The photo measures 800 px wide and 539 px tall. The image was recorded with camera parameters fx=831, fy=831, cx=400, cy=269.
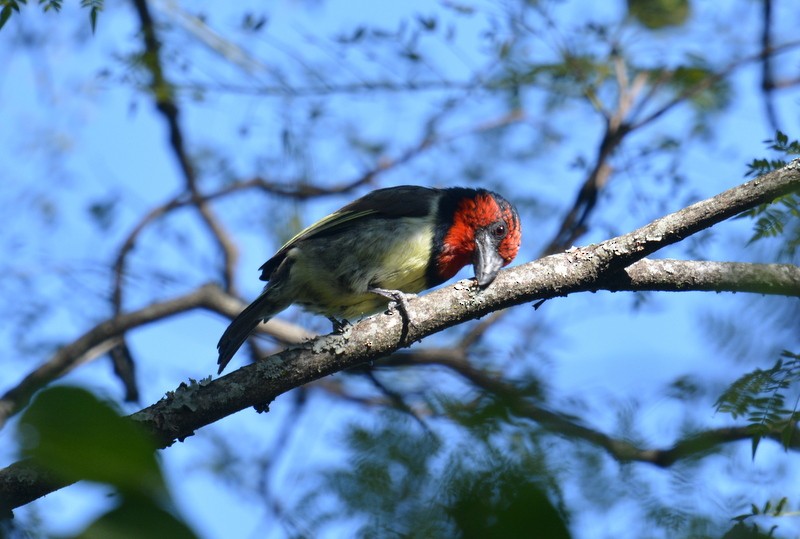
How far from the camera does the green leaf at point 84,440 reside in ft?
1.66

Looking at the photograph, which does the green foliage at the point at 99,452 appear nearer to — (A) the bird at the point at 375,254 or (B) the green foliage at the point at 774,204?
(B) the green foliage at the point at 774,204

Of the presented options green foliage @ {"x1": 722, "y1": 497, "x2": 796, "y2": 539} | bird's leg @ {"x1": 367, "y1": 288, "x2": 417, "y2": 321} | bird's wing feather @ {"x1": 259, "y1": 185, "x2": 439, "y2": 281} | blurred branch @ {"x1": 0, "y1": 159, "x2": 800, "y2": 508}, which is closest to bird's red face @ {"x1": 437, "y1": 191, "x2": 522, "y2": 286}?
bird's wing feather @ {"x1": 259, "y1": 185, "x2": 439, "y2": 281}

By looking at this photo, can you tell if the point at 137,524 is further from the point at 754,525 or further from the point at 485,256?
the point at 485,256

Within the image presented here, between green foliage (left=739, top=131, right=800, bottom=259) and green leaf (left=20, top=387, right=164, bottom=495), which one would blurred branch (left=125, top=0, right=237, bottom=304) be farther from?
green leaf (left=20, top=387, right=164, bottom=495)

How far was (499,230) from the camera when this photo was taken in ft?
14.1

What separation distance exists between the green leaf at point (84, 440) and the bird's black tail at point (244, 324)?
3.37m

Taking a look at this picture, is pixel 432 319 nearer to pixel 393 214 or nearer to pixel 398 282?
pixel 398 282

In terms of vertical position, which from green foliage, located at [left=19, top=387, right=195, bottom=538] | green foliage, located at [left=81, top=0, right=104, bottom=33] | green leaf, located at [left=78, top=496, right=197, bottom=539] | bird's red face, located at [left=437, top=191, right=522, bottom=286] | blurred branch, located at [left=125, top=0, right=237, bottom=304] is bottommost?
green leaf, located at [left=78, top=496, right=197, bottom=539]

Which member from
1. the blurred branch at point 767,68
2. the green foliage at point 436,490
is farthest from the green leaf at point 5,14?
the blurred branch at point 767,68

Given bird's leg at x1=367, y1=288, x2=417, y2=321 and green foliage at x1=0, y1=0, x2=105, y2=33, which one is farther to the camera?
bird's leg at x1=367, y1=288, x2=417, y2=321

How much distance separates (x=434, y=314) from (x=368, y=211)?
138 cm

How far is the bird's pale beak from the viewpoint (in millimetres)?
3598

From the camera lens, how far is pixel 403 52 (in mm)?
5391

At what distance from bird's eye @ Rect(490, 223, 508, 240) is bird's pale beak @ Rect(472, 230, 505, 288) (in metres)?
0.04
